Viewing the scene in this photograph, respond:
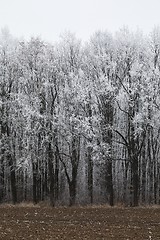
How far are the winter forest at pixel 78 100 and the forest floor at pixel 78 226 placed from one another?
26.5ft

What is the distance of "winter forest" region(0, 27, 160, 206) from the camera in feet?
115

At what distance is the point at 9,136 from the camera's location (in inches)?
1529

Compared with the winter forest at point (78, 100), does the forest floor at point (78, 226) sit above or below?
below

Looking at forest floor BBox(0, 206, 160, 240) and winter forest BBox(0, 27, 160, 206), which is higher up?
winter forest BBox(0, 27, 160, 206)

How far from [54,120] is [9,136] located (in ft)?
17.1

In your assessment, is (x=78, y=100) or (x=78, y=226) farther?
(x=78, y=100)

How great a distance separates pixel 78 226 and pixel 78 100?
15.9 meters

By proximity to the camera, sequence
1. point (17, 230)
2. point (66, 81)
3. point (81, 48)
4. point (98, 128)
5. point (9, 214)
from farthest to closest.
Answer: point (81, 48), point (66, 81), point (98, 128), point (9, 214), point (17, 230)

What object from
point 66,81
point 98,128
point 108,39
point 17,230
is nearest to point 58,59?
point 66,81

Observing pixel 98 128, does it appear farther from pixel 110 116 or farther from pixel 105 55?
pixel 105 55

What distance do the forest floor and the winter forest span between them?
8.07 m

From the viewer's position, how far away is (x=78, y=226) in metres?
21.6

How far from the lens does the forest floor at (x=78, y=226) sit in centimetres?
1803

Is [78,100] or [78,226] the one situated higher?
[78,100]
